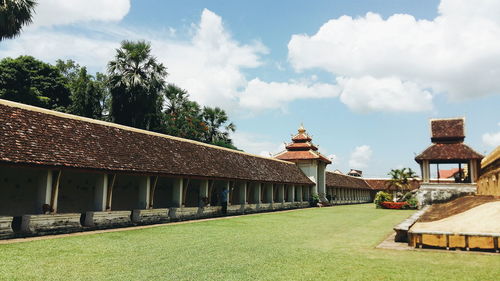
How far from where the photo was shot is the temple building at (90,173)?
12281mm

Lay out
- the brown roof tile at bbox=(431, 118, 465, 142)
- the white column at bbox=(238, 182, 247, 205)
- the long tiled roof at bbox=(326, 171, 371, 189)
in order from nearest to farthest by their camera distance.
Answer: the white column at bbox=(238, 182, 247, 205), the brown roof tile at bbox=(431, 118, 465, 142), the long tiled roof at bbox=(326, 171, 371, 189)

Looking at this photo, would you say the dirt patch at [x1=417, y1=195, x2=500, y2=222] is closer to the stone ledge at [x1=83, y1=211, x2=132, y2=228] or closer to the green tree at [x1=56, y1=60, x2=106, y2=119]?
the stone ledge at [x1=83, y1=211, x2=132, y2=228]

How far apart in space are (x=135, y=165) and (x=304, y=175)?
82.2 ft

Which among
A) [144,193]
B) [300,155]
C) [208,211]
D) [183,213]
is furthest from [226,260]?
[300,155]

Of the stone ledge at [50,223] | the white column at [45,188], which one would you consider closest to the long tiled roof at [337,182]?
the stone ledge at [50,223]

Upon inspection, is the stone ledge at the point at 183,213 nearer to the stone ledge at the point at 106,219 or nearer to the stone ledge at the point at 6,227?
the stone ledge at the point at 106,219

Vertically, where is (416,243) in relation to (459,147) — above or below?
below

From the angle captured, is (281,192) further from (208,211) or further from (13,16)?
(13,16)

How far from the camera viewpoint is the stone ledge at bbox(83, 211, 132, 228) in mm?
13492

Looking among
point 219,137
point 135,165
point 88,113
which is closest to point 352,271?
point 135,165

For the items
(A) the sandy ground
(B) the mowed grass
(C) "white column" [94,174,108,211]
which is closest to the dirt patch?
(A) the sandy ground

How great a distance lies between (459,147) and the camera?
104 ft

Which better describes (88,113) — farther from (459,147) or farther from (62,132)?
(459,147)

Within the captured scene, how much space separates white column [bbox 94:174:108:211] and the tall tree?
2105cm
